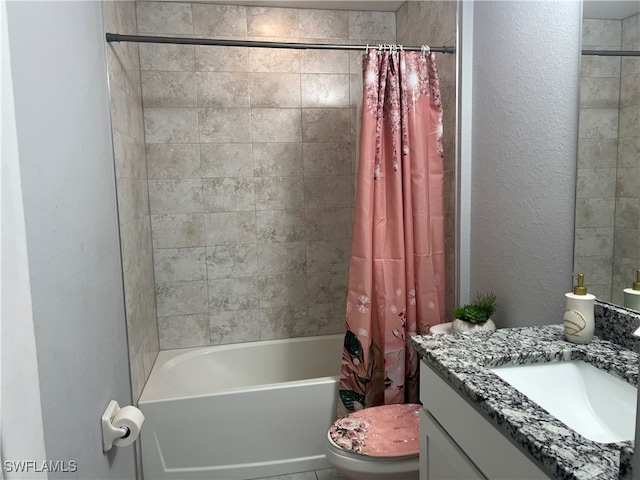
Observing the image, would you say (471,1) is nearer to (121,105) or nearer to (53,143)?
(121,105)

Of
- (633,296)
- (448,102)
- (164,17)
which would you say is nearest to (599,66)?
(633,296)

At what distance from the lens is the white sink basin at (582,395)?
→ 987mm

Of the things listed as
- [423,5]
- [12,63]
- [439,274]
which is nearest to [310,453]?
[439,274]

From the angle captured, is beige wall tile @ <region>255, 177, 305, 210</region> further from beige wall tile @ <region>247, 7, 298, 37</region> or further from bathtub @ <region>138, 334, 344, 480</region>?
bathtub @ <region>138, 334, 344, 480</region>

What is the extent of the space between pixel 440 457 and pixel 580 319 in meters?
0.55

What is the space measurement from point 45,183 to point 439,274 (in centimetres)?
159

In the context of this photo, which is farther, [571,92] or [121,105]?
[121,105]

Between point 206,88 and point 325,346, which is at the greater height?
point 206,88

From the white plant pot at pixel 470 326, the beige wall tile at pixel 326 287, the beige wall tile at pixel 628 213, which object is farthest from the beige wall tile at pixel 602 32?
the beige wall tile at pixel 326 287

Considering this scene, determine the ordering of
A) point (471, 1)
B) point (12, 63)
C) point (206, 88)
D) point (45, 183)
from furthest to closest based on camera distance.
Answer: point (206, 88)
point (471, 1)
point (45, 183)
point (12, 63)

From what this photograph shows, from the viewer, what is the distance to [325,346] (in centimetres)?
283

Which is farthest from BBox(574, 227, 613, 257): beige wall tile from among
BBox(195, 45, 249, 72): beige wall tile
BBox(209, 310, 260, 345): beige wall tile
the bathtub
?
BBox(195, 45, 249, 72): beige wall tile

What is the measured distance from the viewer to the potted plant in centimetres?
166

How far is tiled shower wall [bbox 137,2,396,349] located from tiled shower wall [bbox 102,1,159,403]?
14 cm
